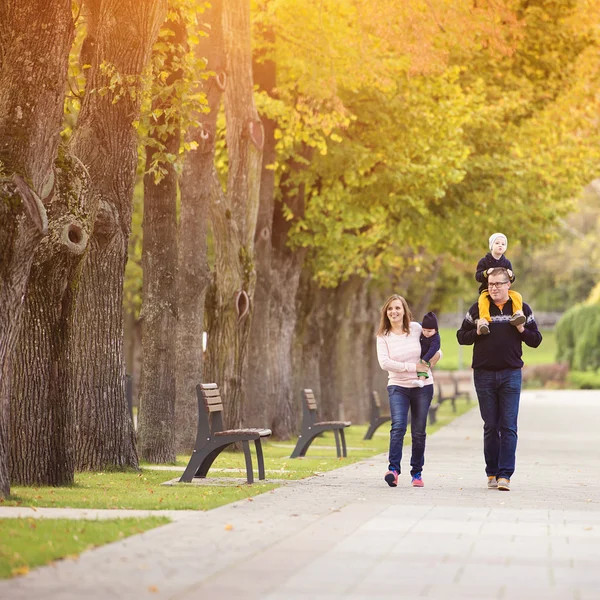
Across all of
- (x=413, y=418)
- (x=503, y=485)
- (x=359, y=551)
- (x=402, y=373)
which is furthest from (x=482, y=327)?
(x=359, y=551)

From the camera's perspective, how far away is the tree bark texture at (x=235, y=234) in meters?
21.4

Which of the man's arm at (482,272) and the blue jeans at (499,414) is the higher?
the man's arm at (482,272)

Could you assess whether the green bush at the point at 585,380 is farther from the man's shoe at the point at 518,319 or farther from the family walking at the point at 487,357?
the man's shoe at the point at 518,319

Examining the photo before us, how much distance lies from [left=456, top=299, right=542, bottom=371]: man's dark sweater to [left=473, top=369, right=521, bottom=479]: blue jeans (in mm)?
103

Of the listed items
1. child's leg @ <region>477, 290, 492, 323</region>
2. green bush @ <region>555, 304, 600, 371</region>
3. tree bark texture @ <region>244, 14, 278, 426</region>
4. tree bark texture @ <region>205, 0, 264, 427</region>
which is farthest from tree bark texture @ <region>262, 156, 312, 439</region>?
green bush @ <region>555, 304, 600, 371</region>

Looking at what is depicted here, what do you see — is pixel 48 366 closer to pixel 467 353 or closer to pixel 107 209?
pixel 107 209

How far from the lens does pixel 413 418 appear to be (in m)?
14.7

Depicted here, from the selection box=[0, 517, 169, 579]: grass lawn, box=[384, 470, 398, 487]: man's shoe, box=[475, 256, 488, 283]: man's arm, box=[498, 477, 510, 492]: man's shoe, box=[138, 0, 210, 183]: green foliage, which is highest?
box=[138, 0, 210, 183]: green foliage

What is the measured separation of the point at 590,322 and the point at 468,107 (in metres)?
50.7

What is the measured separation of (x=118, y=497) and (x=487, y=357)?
402 centimetres

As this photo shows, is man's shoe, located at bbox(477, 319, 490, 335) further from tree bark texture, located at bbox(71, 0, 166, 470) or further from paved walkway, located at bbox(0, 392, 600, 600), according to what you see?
tree bark texture, located at bbox(71, 0, 166, 470)

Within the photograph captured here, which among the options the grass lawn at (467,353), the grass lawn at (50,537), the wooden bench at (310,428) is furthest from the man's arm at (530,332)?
the grass lawn at (467,353)

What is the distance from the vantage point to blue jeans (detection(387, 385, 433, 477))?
14422 mm

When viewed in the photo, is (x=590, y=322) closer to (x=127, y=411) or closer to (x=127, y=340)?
(x=127, y=340)
